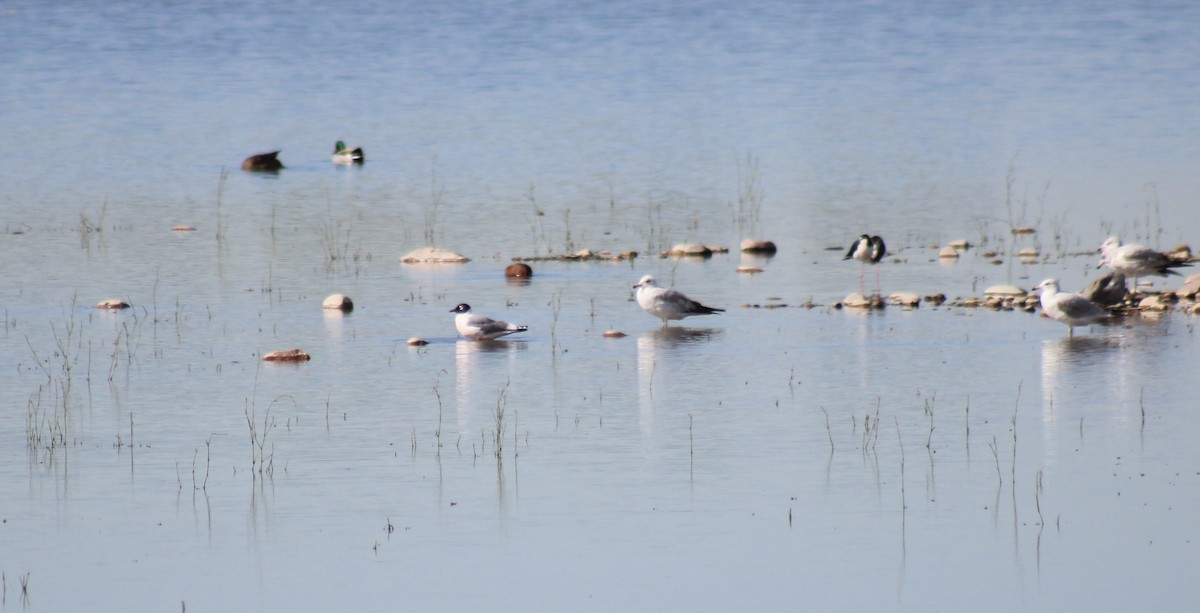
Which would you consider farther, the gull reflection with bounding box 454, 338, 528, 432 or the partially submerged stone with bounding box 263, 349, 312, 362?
the partially submerged stone with bounding box 263, 349, 312, 362

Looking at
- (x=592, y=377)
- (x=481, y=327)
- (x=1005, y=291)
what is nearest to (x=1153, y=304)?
(x=1005, y=291)

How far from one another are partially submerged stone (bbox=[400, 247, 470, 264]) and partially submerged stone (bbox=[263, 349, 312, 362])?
312 inches

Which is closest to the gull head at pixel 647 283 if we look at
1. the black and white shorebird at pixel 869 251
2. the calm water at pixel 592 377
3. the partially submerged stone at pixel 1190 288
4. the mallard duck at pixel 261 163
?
the calm water at pixel 592 377

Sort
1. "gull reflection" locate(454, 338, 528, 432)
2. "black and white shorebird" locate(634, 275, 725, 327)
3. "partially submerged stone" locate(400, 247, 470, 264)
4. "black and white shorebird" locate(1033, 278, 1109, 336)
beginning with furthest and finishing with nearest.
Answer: "partially submerged stone" locate(400, 247, 470, 264) → "black and white shorebird" locate(634, 275, 725, 327) → "black and white shorebird" locate(1033, 278, 1109, 336) → "gull reflection" locate(454, 338, 528, 432)

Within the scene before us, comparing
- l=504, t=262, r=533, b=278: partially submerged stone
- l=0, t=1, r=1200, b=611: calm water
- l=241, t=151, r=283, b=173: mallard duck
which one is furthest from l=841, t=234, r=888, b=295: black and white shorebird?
l=241, t=151, r=283, b=173: mallard duck

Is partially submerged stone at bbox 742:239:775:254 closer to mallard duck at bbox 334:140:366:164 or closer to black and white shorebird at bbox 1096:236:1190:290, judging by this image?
black and white shorebird at bbox 1096:236:1190:290

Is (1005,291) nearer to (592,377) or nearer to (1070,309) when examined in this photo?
(1070,309)

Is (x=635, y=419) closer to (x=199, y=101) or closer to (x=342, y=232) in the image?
(x=342, y=232)

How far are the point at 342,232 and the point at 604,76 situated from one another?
30271mm

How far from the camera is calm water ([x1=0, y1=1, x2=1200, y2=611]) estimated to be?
32.7 feet

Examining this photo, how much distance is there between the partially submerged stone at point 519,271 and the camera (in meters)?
22.9

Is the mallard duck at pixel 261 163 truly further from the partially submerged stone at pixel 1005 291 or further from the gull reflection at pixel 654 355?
the partially submerged stone at pixel 1005 291

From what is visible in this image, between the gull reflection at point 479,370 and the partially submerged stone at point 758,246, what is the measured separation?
7.56m

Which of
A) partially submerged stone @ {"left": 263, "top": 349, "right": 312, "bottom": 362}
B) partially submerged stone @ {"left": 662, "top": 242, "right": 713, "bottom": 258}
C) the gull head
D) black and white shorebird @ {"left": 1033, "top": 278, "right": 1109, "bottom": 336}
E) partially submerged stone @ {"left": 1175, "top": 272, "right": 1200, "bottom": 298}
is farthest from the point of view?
partially submerged stone @ {"left": 662, "top": 242, "right": 713, "bottom": 258}
